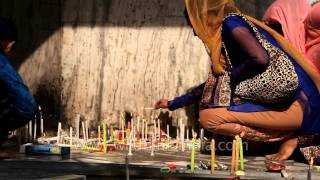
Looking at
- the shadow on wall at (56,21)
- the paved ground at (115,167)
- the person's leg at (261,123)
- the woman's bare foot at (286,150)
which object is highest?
the shadow on wall at (56,21)

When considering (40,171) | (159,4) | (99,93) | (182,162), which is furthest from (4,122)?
(159,4)

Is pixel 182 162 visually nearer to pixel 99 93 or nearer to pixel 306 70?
pixel 306 70

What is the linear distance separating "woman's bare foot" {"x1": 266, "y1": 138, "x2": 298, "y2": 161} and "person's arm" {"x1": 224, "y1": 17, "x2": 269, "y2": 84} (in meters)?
0.54

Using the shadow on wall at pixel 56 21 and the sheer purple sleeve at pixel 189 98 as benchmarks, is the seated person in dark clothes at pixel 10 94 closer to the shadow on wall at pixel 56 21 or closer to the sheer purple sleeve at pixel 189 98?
the sheer purple sleeve at pixel 189 98

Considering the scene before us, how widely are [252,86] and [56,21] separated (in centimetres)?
207

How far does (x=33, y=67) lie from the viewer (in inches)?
219

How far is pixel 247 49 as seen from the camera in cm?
402

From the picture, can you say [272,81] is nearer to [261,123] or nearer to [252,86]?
[252,86]

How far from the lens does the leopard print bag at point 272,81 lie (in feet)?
13.3

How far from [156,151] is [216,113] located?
644 mm

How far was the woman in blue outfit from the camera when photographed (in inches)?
162

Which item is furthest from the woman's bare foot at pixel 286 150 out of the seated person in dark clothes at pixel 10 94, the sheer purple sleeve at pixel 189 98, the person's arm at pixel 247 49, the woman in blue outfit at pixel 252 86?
the seated person in dark clothes at pixel 10 94

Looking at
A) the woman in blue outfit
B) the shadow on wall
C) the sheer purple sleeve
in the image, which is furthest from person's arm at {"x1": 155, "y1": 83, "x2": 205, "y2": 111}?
the shadow on wall

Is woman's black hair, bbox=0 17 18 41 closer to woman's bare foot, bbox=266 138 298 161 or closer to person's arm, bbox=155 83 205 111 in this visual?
person's arm, bbox=155 83 205 111
